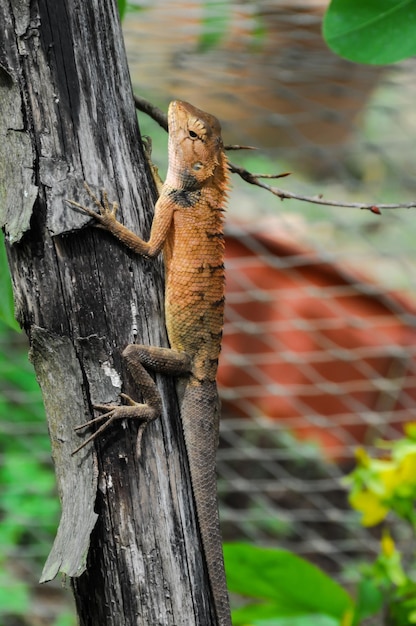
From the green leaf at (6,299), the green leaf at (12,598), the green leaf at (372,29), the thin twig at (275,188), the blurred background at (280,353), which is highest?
the green leaf at (372,29)

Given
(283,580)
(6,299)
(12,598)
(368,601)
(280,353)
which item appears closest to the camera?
(6,299)

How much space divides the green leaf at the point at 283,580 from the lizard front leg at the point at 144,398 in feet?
1.75

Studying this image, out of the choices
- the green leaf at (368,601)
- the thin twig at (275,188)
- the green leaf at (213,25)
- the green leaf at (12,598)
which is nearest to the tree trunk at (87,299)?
the thin twig at (275,188)

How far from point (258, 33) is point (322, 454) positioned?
2.53 meters

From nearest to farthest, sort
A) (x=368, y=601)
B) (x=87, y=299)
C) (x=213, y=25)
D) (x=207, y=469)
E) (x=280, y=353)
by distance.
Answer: (x=87, y=299), (x=207, y=469), (x=368, y=601), (x=213, y=25), (x=280, y=353)

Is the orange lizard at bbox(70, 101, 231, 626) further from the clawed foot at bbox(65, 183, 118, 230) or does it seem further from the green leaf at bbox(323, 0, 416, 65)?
the green leaf at bbox(323, 0, 416, 65)

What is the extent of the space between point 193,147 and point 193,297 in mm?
422

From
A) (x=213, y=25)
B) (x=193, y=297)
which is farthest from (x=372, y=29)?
(x=213, y=25)

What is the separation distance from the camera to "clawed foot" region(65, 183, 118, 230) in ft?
4.23

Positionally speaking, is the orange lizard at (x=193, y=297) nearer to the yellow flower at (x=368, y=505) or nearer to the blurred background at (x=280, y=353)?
the yellow flower at (x=368, y=505)

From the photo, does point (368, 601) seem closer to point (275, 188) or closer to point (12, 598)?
point (275, 188)

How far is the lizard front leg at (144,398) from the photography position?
4.39 feet

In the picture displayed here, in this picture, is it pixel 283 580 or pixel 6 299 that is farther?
pixel 283 580

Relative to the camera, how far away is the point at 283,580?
1761 millimetres
